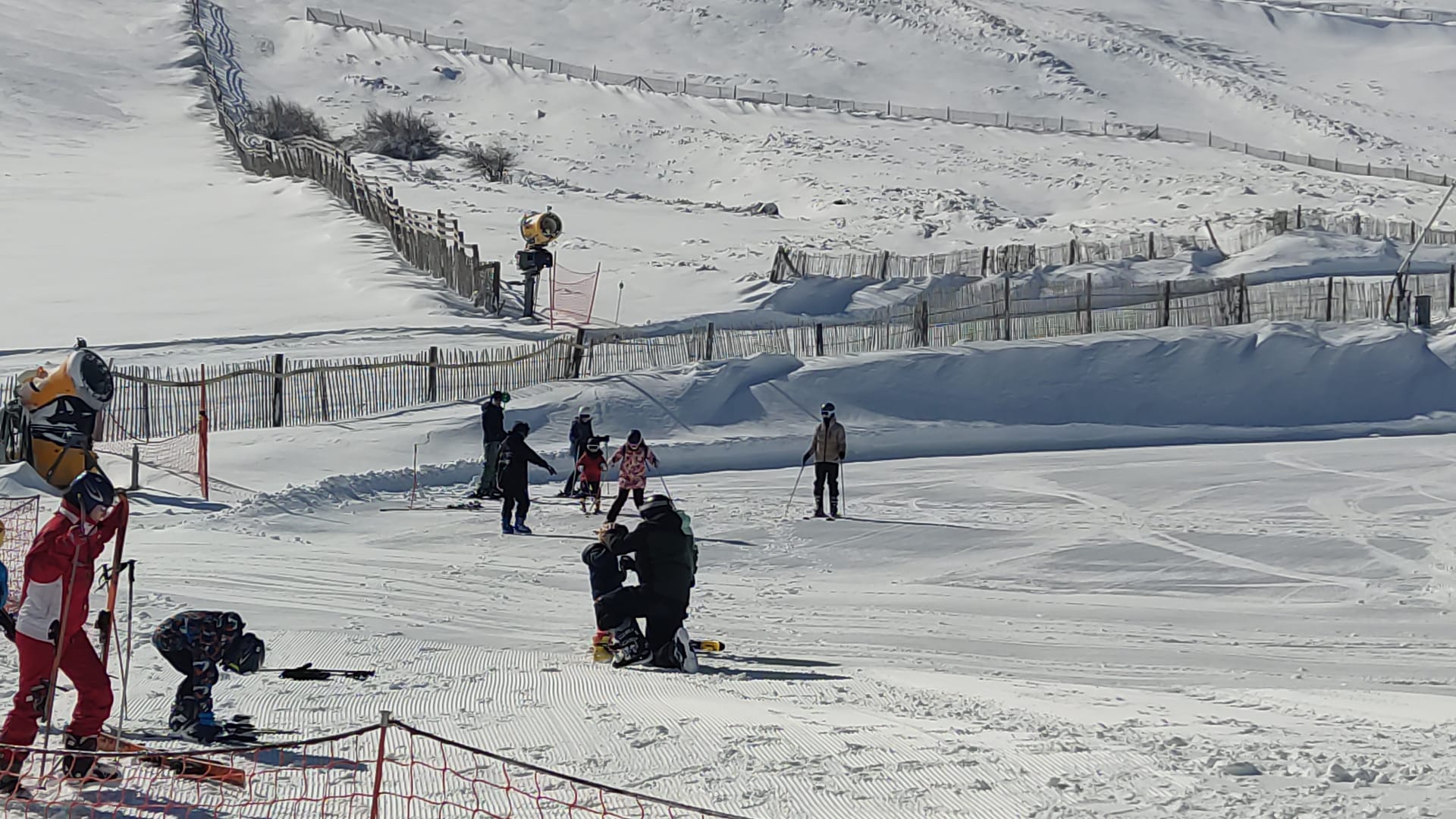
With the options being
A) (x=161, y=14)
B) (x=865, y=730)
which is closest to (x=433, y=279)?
(x=865, y=730)

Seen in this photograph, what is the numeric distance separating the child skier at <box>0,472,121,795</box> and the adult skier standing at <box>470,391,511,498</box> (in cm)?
1136

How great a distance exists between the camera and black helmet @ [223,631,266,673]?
8.27m

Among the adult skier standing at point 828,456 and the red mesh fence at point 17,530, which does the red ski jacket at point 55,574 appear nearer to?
the red mesh fence at point 17,530

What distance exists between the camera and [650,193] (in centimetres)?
5784

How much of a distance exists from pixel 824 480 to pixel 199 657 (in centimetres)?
1147

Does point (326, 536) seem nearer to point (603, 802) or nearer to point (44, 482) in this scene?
point (44, 482)

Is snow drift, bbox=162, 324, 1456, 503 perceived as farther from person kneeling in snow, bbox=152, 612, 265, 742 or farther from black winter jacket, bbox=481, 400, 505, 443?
person kneeling in snow, bbox=152, 612, 265, 742

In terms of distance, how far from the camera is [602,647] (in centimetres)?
1137

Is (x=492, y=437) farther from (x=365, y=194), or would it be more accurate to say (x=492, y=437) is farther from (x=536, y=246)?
(x=365, y=194)

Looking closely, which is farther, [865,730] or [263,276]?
[263,276]

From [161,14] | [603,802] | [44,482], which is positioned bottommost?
[603,802]

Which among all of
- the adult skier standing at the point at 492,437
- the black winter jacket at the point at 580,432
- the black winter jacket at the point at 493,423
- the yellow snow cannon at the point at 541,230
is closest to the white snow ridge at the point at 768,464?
the adult skier standing at the point at 492,437

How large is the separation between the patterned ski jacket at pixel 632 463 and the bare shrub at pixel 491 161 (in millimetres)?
36772

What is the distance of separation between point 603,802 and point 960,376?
2023cm
